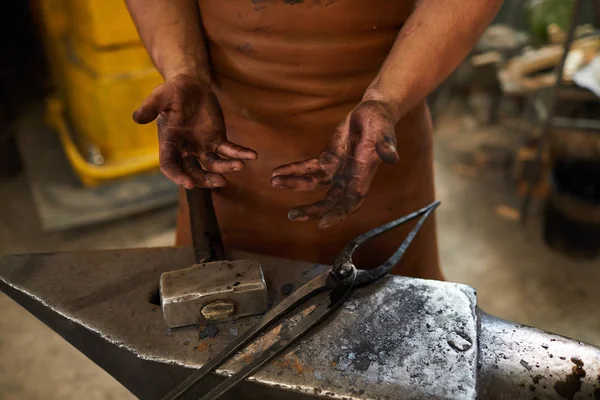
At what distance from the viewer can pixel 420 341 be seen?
2.49 feet

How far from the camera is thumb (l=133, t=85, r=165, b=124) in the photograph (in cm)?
87

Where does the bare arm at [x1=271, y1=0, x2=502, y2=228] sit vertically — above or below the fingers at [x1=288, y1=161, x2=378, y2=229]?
above

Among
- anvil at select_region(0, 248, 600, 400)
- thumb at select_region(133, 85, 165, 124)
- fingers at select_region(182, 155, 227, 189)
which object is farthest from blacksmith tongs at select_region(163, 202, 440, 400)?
thumb at select_region(133, 85, 165, 124)

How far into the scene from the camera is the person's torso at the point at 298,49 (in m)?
0.90

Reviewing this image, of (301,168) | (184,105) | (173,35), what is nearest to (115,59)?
(173,35)

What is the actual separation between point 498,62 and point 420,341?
3072 mm

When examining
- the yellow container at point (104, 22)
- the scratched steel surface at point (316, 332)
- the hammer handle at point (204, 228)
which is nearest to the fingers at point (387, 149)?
the scratched steel surface at point (316, 332)

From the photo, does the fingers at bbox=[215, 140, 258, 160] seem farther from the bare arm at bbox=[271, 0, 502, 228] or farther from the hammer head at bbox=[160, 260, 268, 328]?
the hammer head at bbox=[160, 260, 268, 328]

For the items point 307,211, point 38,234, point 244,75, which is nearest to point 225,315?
point 307,211

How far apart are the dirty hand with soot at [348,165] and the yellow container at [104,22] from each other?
5.56 ft

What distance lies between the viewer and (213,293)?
778 mm

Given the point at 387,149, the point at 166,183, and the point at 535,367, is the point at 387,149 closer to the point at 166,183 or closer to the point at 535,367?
the point at 535,367

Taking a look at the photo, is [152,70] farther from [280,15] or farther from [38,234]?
[280,15]

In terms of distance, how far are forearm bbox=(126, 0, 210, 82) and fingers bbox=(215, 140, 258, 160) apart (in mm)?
143
